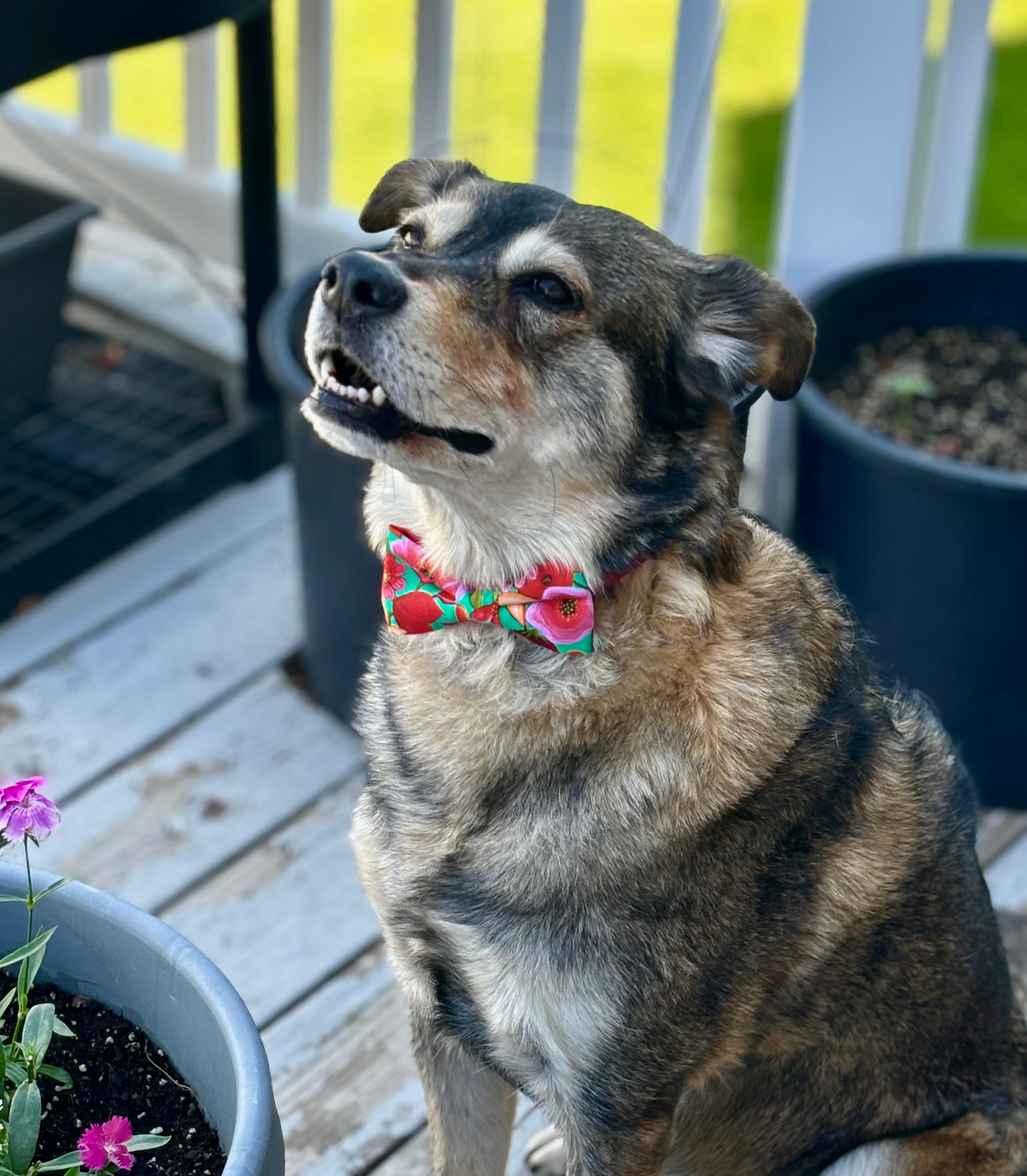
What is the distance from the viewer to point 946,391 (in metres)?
3.25

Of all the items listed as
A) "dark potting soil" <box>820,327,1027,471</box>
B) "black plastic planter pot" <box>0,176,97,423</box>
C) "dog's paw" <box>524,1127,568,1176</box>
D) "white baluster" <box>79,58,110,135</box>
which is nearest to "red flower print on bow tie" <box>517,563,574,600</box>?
"dog's paw" <box>524,1127,568,1176</box>

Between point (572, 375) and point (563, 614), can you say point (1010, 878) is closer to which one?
point (563, 614)

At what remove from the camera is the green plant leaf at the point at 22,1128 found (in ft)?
5.03

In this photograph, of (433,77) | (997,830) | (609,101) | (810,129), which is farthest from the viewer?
(609,101)

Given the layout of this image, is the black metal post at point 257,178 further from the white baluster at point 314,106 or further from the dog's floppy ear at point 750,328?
the dog's floppy ear at point 750,328

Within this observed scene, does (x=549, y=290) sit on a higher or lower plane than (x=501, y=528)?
higher

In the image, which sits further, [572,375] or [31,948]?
[572,375]

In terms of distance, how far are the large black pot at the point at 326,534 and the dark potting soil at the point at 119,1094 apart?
120 cm

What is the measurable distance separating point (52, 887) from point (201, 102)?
2.97 metres

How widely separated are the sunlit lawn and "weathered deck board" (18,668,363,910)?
1748mm

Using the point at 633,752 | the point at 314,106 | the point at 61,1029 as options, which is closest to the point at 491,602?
the point at 633,752

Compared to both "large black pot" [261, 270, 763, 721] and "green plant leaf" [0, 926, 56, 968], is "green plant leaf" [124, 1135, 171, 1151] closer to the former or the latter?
"green plant leaf" [0, 926, 56, 968]

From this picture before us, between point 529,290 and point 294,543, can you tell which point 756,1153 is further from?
point 294,543

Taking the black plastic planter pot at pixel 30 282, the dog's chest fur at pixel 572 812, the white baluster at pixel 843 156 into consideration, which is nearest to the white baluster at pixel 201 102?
the black plastic planter pot at pixel 30 282
